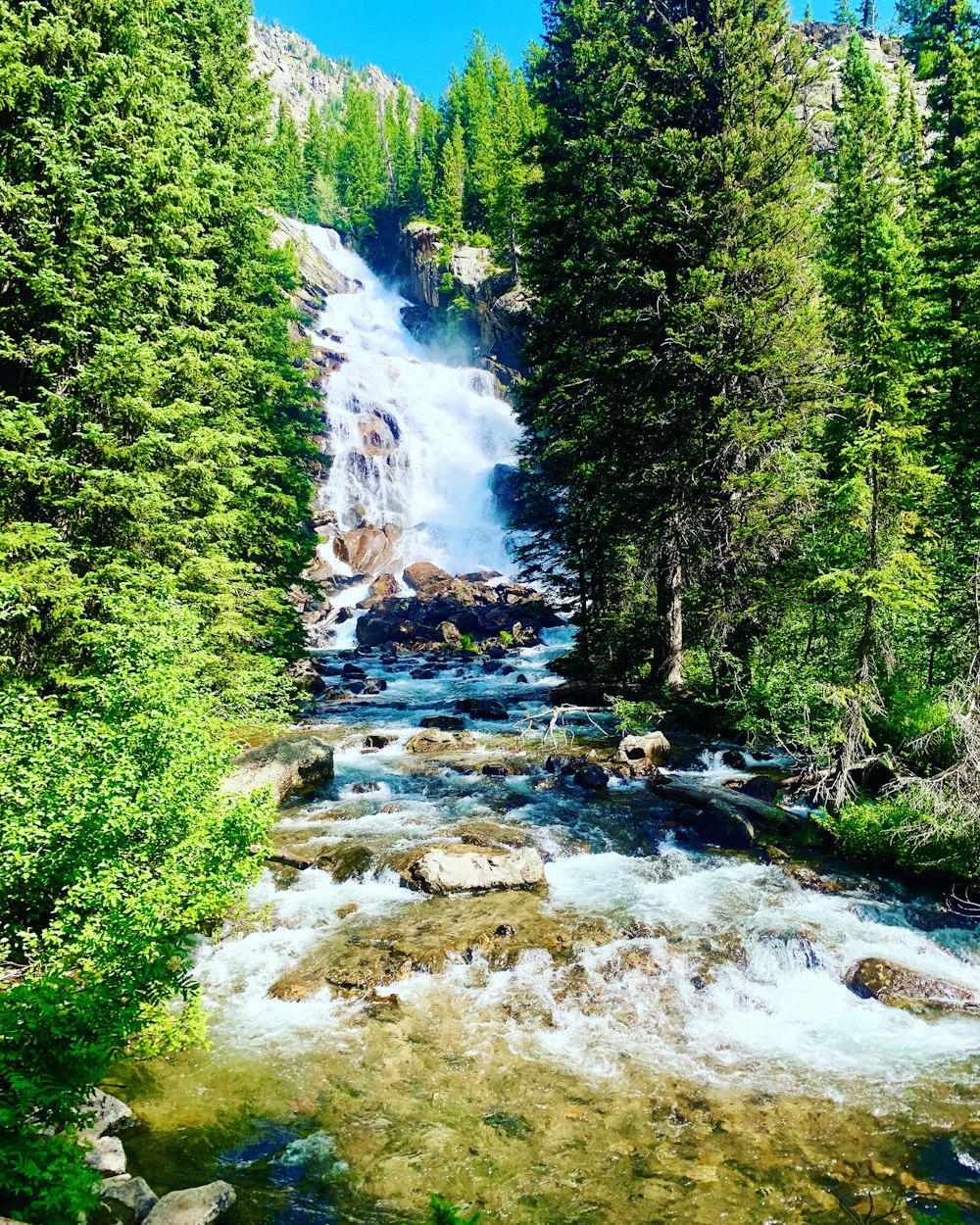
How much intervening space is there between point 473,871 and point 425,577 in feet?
118

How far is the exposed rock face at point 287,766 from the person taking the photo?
14.5m

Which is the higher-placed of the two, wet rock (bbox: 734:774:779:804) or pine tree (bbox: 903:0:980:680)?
pine tree (bbox: 903:0:980:680)

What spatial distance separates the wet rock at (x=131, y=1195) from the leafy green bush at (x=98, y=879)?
52 cm

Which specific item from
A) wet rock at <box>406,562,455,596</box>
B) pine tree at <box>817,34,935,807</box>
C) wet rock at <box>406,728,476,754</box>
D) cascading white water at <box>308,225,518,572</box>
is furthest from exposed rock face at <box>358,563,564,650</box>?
pine tree at <box>817,34,935,807</box>

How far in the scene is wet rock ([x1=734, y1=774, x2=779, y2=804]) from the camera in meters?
13.8

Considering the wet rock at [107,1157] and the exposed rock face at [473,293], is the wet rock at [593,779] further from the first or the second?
the exposed rock face at [473,293]

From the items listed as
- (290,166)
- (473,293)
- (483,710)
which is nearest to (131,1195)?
(483,710)

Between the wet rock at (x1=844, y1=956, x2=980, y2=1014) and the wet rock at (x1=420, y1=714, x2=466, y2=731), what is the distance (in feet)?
42.6

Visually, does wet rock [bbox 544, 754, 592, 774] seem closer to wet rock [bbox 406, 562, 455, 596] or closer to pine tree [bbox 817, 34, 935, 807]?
pine tree [bbox 817, 34, 935, 807]

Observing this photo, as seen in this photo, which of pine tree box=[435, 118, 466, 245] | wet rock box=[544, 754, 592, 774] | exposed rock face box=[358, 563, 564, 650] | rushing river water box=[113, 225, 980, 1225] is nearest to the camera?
rushing river water box=[113, 225, 980, 1225]

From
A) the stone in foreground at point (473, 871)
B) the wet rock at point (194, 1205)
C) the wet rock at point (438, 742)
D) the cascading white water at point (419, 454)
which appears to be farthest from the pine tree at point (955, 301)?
the cascading white water at point (419, 454)

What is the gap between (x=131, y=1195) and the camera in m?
5.17

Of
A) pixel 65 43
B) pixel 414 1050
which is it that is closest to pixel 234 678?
pixel 414 1050

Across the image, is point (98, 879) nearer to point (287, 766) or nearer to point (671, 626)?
point (287, 766)
